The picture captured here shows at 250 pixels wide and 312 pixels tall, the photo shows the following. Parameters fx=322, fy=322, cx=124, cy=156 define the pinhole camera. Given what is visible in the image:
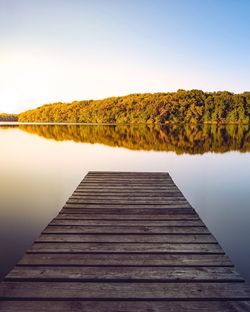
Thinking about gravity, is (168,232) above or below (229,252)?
above

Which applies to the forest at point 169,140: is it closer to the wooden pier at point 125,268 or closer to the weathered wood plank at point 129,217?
the weathered wood plank at point 129,217

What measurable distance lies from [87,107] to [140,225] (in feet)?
298

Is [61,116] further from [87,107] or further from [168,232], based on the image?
[168,232]

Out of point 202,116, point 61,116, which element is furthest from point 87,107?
point 202,116

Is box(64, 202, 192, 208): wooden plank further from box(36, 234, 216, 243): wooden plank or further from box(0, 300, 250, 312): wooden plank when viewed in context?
box(0, 300, 250, 312): wooden plank

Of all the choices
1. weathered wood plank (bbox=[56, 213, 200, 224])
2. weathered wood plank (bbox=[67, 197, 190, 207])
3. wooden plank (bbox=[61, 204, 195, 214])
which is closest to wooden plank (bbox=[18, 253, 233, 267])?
weathered wood plank (bbox=[56, 213, 200, 224])

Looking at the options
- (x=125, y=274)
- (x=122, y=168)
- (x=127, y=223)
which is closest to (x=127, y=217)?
(x=127, y=223)

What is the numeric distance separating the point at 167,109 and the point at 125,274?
7586 cm

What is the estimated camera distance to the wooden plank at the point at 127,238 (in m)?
3.73

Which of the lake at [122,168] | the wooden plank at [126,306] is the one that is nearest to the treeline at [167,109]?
the lake at [122,168]

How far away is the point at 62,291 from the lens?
2.60 metres

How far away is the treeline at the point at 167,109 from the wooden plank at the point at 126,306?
7573cm

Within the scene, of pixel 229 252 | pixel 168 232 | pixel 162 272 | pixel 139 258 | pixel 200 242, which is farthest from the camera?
pixel 229 252

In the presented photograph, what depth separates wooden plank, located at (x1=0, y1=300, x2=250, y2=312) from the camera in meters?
2.38
